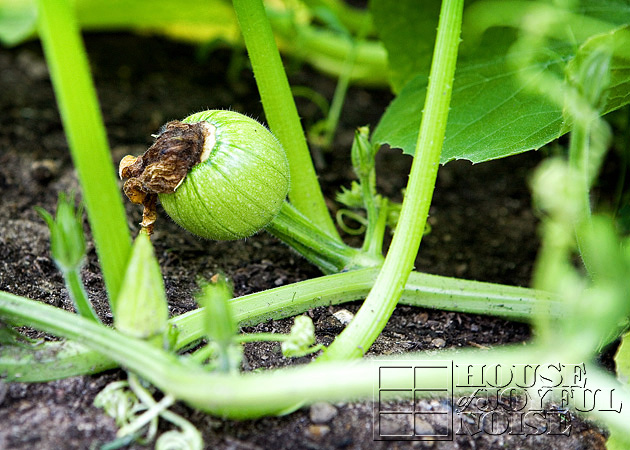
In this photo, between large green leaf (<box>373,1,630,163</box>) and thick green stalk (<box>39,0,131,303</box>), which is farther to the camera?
large green leaf (<box>373,1,630,163</box>)

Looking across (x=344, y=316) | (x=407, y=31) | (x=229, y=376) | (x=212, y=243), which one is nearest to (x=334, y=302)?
(x=344, y=316)

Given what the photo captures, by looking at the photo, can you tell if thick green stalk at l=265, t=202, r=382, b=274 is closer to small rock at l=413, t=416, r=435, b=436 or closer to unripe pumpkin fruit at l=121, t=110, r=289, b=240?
unripe pumpkin fruit at l=121, t=110, r=289, b=240

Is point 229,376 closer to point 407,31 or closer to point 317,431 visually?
point 317,431

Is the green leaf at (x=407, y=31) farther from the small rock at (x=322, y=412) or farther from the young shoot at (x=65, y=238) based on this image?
the young shoot at (x=65, y=238)

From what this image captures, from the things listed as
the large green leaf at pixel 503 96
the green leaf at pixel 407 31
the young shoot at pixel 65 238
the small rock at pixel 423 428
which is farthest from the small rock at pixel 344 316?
the green leaf at pixel 407 31

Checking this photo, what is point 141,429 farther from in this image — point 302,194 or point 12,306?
point 302,194

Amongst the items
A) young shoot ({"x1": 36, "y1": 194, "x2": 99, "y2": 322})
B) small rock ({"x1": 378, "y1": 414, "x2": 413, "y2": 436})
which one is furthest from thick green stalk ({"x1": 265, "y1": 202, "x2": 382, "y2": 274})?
young shoot ({"x1": 36, "y1": 194, "x2": 99, "y2": 322})
